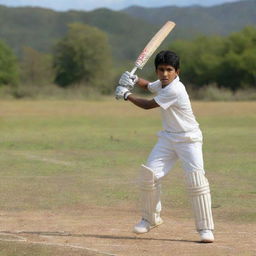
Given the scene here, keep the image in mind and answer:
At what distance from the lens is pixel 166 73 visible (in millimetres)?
9156

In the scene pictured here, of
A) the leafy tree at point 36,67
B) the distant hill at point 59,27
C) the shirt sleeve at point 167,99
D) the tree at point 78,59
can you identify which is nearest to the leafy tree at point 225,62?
the tree at point 78,59

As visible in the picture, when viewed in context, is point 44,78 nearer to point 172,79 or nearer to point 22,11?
point 172,79

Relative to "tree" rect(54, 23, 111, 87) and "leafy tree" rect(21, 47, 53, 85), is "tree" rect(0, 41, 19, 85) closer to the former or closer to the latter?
"tree" rect(54, 23, 111, 87)

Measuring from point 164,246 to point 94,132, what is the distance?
56.4 ft

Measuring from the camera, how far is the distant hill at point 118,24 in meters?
167

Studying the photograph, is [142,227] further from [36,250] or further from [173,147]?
[36,250]

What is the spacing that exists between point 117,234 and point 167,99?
1.50 metres

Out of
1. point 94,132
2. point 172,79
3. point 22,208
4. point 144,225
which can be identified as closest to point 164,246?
point 144,225

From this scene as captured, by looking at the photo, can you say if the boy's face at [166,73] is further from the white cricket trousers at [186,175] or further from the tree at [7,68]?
the tree at [7,68]

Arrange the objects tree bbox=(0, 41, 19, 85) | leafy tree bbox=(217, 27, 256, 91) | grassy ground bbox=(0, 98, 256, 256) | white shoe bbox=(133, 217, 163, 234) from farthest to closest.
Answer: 1. tree bbox=(0, 41, 19, 85)
2. leafy tree bbox=(217, 27, 256, 91)
3. grassy ground bbox=(0, 98, 256, 256)
4. white shoe bbox=(133, 217, 163, 234)

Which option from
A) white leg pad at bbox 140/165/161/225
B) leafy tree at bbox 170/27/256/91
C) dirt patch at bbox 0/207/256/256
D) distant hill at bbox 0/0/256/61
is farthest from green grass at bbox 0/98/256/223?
distant hill at bbox 0/0/256/61

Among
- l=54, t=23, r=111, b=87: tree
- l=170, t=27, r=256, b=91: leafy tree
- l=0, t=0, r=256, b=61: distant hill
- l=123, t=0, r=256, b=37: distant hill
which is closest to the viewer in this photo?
l=170, t=27, r=256, b=91: leafy tree

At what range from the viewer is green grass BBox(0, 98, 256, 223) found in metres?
12.1

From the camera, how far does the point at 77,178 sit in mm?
14609
